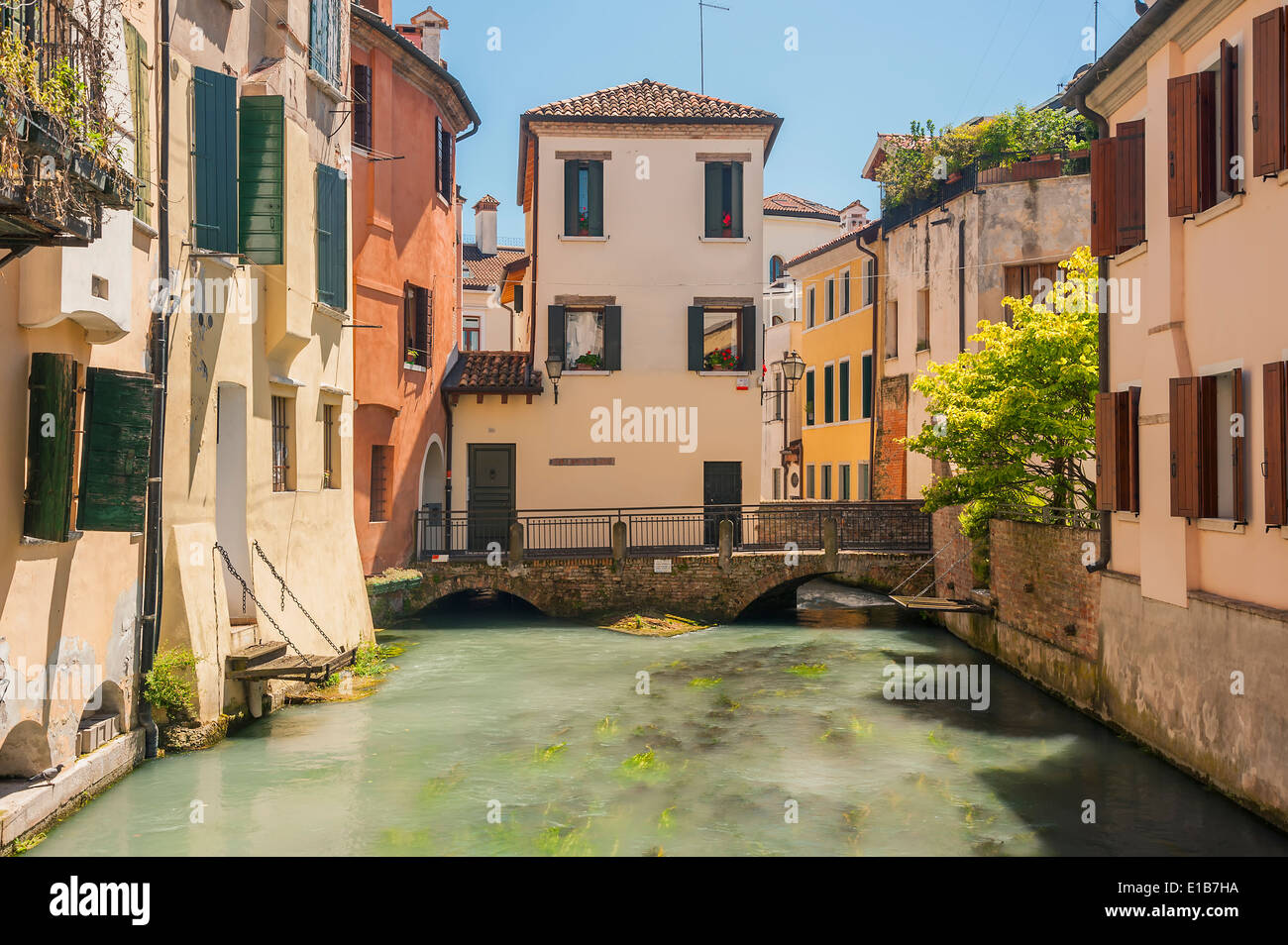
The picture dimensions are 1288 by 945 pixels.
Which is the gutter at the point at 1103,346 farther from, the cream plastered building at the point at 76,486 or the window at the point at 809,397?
the window at the point at 809,397

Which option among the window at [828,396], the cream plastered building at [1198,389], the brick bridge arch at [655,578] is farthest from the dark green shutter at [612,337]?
the cream plastered building at [1198,389]

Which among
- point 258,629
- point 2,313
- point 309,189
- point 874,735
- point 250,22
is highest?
point 250,22

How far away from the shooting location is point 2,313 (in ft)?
27.7

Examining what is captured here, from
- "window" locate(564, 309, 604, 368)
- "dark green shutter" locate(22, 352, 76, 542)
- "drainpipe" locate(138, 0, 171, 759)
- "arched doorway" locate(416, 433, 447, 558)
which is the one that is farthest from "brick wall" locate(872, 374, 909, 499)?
"dark green shutter" locate(22, 352, 76, 542)

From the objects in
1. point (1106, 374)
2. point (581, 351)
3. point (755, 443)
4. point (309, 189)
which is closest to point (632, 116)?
point (581, 351)

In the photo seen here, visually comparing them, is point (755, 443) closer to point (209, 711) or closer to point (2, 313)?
point (209, 711)

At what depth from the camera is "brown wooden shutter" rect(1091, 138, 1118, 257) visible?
12.7 meters

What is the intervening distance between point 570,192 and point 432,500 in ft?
27.5

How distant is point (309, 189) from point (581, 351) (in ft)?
41.9

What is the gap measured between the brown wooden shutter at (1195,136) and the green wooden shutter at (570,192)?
18121mm

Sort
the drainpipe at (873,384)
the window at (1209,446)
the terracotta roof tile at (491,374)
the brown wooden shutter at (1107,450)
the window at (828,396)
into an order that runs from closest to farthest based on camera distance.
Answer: the window at (1209,446), the brown wooden shutter at (1107,450), the terracotta roof tile at (491,374), the drainpipe at (873,384), the window at (828,396)

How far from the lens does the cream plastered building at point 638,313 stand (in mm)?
27156

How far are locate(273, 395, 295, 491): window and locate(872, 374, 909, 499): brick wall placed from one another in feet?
58.5

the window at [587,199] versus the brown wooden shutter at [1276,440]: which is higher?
the window at [587,199]
